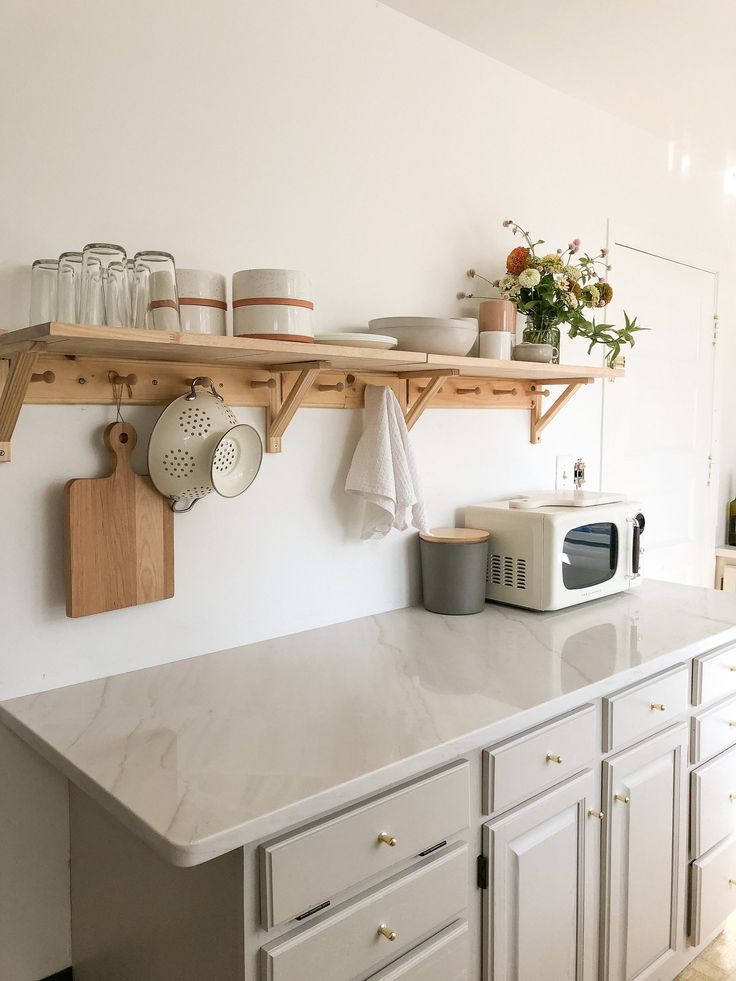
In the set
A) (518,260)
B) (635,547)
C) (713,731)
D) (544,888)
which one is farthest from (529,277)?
(544,888)

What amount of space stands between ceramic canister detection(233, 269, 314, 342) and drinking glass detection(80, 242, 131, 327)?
0.74 feet

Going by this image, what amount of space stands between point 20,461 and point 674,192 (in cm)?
257

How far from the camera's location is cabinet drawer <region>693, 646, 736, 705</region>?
6.30ft

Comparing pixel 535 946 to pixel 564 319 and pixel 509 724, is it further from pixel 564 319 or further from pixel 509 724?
pixel 564 319

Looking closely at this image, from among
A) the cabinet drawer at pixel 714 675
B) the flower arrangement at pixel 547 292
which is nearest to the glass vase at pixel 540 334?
the flower arrangement at pixel 547 292

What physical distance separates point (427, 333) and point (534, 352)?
478mm

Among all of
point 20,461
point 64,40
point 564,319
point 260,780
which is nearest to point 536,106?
point 564,319

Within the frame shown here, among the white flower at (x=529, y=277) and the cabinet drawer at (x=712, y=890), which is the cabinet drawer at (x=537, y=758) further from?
the white flower at (x=529, y=277)

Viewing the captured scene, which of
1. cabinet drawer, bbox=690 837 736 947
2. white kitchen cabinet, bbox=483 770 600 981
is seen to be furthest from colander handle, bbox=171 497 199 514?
cabinet drawer, bbox=690 837 736 947

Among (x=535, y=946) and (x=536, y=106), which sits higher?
(x=536, y=106)

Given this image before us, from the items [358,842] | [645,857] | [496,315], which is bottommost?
[645,857]

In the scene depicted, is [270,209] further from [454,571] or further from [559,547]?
[559,547]

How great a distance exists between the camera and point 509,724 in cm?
140

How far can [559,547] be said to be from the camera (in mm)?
2059
